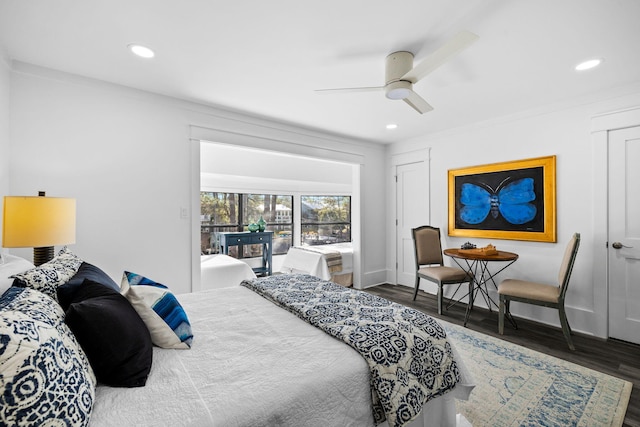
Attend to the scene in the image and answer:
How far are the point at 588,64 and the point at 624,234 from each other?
1688 millimetres

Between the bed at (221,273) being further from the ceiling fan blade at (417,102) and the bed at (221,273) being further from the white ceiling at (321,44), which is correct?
the ceiling fan blade at (417,102)

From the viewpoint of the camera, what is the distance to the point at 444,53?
1852 mm

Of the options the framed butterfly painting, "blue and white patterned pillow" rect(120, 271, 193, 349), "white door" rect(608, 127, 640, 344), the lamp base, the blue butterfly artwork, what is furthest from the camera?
the blue butterfly artwork

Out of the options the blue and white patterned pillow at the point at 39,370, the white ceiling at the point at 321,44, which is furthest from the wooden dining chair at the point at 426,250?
the blue and white patterned pillow at the point at 39,370

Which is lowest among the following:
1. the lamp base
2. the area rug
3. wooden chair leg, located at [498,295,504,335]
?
the area rug

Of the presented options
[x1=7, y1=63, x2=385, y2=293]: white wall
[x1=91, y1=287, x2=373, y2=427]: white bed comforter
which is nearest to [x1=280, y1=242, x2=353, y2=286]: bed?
[x1=7, y1=63, x2=385, y2=293]: white wall

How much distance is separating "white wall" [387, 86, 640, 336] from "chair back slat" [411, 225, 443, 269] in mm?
568

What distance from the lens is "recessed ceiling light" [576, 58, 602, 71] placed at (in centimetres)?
237

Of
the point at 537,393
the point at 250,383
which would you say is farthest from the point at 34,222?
the point at 537,393

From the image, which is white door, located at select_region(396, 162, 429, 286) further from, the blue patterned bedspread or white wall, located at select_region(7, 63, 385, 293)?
the blue patterned bedspread

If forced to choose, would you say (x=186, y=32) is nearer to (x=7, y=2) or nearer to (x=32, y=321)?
(x=7, y=2)

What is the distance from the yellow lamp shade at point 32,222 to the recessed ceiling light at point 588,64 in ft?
13.7

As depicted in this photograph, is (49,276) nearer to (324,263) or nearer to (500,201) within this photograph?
(324,263)

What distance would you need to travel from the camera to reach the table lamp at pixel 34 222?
1.88 m
